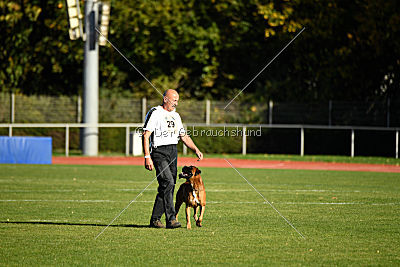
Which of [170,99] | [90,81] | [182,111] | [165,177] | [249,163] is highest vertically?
[90,81]

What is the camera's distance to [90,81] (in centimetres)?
3272

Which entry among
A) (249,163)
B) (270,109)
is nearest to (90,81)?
(270,109)

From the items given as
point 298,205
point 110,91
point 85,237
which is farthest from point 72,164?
point 85,237

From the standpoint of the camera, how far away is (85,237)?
10.5 m

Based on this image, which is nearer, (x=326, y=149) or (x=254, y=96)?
(x=326, y=149)

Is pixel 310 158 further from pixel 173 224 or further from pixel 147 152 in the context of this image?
pixel 147 152

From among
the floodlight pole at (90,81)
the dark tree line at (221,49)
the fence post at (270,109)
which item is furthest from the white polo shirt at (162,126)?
the dark tree line at (221,49)

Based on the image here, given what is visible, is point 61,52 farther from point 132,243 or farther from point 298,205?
point 132,243

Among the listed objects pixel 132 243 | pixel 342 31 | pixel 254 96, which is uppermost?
pixel 342 31

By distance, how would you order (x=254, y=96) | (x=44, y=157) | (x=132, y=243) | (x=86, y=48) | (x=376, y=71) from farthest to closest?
(x=254, y=96)
(x=376, y=71)
(x=86, y=48)
(x=44, y=157)
(x=132, y=243)

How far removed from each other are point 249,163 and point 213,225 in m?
17.5

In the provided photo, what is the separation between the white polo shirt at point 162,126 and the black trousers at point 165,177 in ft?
0.35

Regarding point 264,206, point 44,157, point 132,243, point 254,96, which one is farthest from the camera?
point 254,96

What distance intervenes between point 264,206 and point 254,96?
75.2 ft
